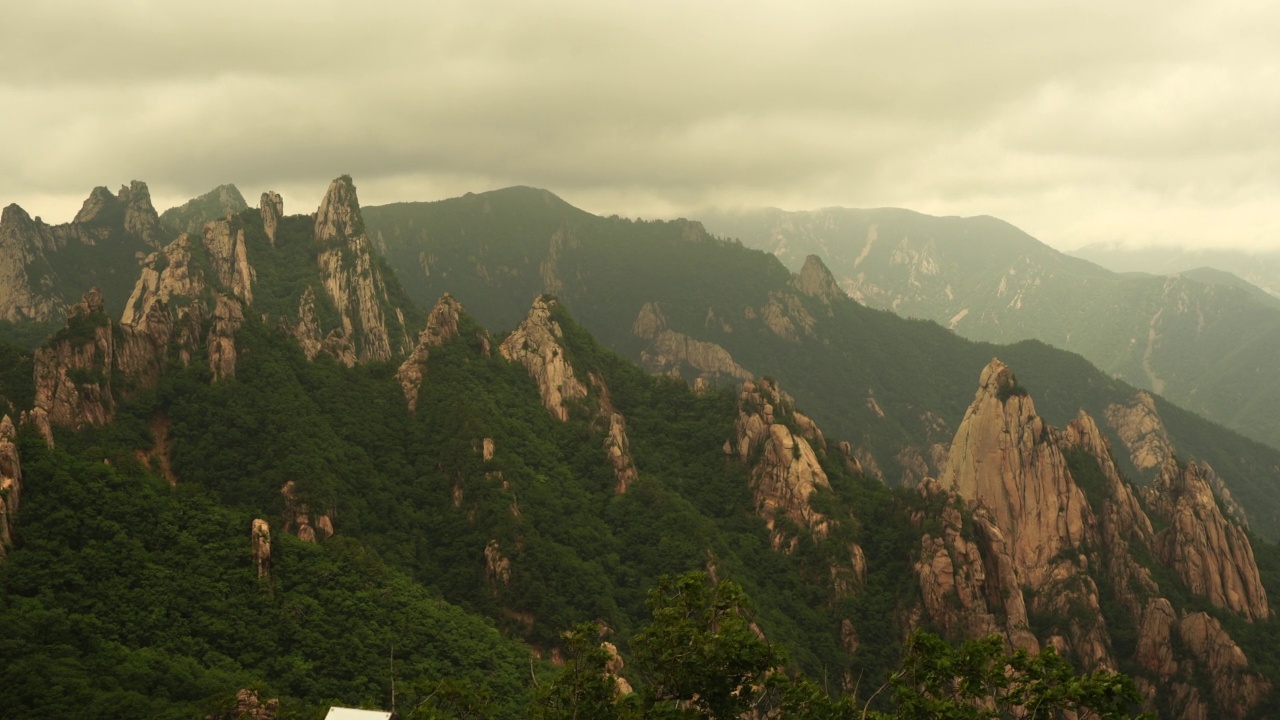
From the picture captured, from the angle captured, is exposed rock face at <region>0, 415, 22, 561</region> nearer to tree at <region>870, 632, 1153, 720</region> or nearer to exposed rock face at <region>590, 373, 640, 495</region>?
tree at <region>870, 632, 1153, 720</region>

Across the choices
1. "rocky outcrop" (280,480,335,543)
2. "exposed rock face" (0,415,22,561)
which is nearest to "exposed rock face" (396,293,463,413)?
"rocky outcrop" (280,480,335,543)

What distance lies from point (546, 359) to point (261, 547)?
7071cm

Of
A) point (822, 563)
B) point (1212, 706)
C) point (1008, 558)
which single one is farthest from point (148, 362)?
point (1212, 706)

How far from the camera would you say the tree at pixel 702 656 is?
42.8 m

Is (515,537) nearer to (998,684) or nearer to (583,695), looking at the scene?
(583,695)

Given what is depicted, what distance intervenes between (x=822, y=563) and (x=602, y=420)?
39693 mm

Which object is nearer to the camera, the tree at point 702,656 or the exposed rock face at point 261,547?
the tree at point 702,656

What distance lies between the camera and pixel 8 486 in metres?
77.2

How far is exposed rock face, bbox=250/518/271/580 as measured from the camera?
86000mm

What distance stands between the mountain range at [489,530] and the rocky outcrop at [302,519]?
32 cm

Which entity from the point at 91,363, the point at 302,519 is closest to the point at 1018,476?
the point at 302,519

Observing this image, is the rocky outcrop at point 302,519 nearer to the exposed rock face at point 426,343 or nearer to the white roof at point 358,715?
the exposed rock face at point 426,343

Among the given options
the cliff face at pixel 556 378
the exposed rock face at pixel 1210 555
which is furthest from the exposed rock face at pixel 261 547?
the exposed rock face at pixel 1210 555

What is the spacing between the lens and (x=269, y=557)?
287ft
